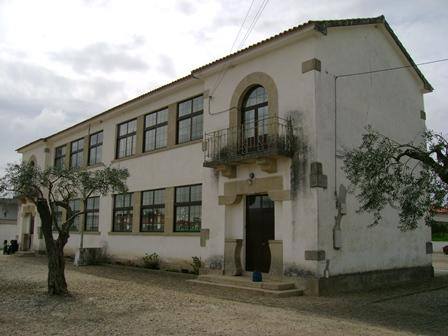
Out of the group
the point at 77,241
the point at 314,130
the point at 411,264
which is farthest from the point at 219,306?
the point at 77,241

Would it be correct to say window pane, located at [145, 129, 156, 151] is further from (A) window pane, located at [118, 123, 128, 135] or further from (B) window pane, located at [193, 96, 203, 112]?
(B) window pane, located at [193, 96, 203, 112]

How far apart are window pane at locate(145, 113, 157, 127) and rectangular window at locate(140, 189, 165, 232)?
2848 mm

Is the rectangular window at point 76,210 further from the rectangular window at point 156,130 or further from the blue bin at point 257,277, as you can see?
the blue bin at point 257,277

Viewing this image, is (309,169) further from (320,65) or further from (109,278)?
(109,278)

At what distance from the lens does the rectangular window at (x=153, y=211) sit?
1853 cm

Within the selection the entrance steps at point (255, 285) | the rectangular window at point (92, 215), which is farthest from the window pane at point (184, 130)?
the rectangular window at point (92, 215)

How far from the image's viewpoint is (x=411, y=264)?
1602 cm

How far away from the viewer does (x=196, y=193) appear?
1698cm

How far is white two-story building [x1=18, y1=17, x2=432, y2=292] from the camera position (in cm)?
1270

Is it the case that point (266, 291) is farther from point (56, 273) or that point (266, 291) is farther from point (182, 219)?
point (182, 219)

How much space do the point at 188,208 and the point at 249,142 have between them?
4.31 m

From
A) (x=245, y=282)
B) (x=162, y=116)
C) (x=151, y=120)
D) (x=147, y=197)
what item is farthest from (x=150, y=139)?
(x=245, y=282)

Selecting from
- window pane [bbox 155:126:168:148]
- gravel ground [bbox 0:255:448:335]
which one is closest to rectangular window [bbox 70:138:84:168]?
window pane [bbox 155:126:168:148]

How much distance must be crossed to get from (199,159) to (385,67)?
23.2ft
